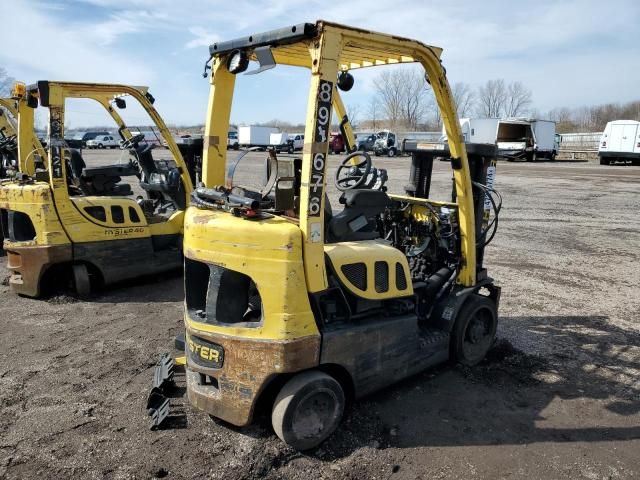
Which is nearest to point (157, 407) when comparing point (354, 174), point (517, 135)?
point (354, 174)

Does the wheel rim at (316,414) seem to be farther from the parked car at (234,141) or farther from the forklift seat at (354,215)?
the parked car at (234,141)

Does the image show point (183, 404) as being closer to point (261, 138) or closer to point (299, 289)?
point (299, 289)

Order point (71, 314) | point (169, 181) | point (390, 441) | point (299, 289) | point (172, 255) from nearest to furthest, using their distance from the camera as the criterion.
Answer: point (299, 289) < point (390, 441) < point (71, 314) < point (172, 255) < point (169, 181)

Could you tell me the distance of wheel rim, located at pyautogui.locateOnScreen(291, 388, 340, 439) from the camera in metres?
3.37

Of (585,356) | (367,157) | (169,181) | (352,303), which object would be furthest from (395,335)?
(169,181)

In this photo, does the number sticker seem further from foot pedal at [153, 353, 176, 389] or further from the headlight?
foot pedal at [153, 353, 176, 389]

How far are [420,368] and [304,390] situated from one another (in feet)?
4.21

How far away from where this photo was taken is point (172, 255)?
7.67m

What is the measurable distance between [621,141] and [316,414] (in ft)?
99.6

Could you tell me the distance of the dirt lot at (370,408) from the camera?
3.33m

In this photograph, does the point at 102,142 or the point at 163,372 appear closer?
the point at 163,372

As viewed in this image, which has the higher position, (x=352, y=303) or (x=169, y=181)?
(x=169, y=181)

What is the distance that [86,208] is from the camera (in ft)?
22.5

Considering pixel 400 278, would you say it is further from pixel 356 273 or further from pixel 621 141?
pixel 621 141
